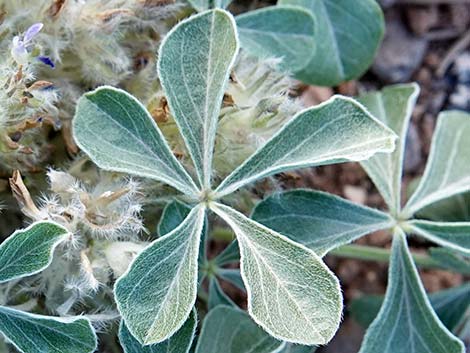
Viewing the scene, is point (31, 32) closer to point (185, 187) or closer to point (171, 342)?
point (185, 187)

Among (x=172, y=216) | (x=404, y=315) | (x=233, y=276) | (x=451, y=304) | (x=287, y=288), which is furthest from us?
(x=451, y=304)

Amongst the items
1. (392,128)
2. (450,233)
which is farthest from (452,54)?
(450,233)

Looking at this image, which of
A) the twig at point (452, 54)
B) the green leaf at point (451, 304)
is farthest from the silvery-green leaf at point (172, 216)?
the twig at point (452, 54)

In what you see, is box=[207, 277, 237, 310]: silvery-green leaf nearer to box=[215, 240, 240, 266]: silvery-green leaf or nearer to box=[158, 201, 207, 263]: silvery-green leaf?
box=[215, 240, 240, 266]: silvery-green leaf

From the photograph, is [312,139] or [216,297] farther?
[216,297]

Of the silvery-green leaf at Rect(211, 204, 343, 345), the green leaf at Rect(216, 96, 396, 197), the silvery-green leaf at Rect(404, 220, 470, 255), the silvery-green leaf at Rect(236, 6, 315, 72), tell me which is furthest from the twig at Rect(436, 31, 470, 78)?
the silvery-green leaf at Rect(211, 204, 343, 345)

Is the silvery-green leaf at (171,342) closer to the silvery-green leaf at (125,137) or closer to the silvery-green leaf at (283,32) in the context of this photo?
the silvery-green leaf at (125,137)
